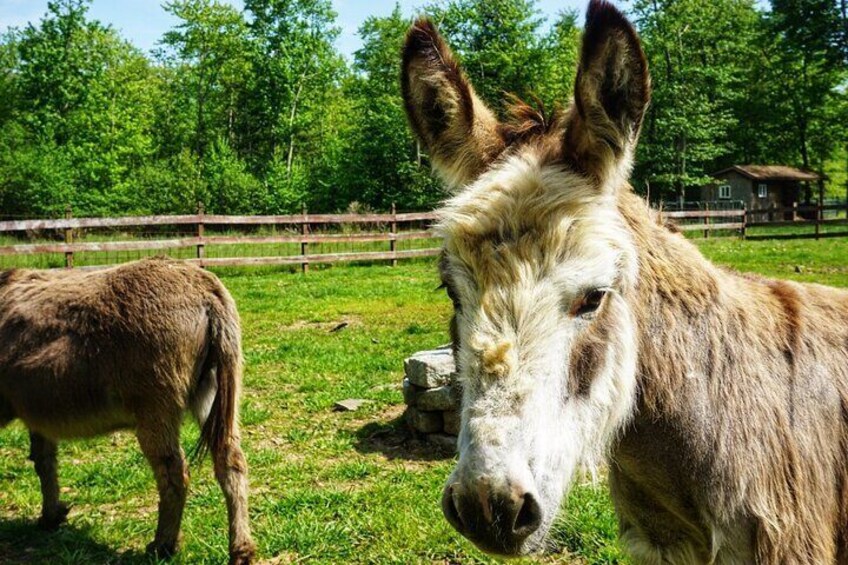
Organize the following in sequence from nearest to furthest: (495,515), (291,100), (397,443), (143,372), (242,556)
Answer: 1. (495,515)
2. (242,556)
3. (143,372)
4. (397,443)
5. (291,100)

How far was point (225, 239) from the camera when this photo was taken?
16.3 meters

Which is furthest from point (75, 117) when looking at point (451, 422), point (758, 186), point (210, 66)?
point (758, 186)

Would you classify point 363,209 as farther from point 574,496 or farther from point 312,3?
point 574,496

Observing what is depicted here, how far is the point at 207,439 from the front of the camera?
12.3 feet

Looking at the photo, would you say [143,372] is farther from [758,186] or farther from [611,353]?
[758,186]

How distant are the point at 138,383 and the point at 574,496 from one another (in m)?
2.92

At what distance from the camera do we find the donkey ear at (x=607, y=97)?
5.49ft

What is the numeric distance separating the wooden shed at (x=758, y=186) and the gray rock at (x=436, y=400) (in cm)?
4305

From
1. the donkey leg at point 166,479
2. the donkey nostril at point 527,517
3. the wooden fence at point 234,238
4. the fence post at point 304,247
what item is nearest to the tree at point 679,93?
the wooden fence at point 234,238

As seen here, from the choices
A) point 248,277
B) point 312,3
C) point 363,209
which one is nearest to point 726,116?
point 363,209

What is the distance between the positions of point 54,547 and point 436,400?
2825 mm

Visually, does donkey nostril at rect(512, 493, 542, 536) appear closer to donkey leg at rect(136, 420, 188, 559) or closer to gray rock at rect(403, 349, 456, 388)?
donkey leg at rect(136, 420, 188, 559)

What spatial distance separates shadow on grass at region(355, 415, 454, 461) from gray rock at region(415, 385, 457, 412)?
33 cm

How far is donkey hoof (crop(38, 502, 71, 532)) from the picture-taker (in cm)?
406
